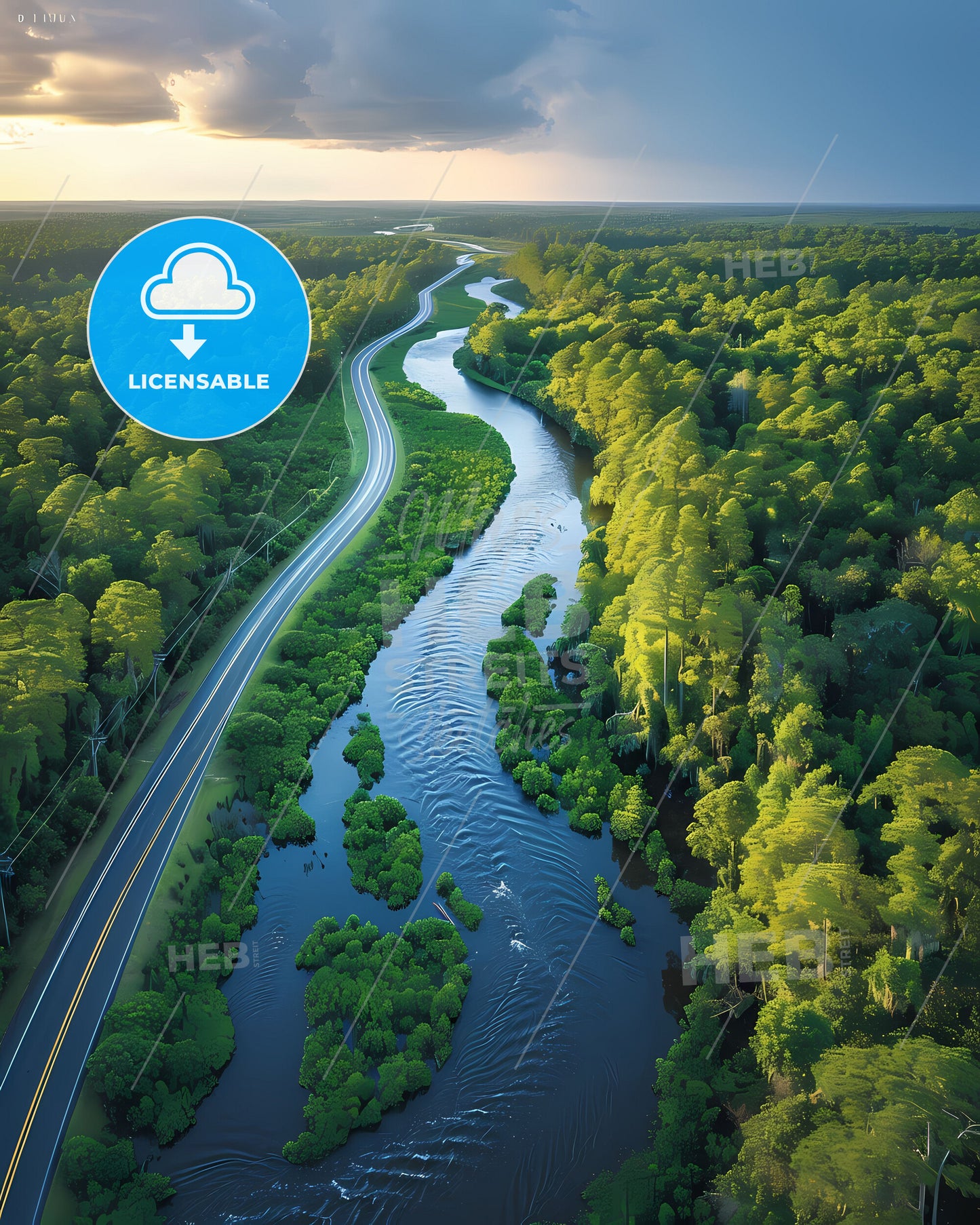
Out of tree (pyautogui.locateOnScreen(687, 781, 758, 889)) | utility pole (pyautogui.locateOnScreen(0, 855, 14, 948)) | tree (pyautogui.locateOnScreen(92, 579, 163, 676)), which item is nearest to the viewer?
utility pole (pyautogui.locateOnScreen(0, 855, 14, 948))

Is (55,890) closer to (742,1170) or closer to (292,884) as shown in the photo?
(292,884)

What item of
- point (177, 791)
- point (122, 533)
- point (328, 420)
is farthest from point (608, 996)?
point (328, 420)

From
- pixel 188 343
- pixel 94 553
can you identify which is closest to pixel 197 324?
pixel 188 343

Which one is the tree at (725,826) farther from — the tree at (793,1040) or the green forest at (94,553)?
the green forest at (94,553)

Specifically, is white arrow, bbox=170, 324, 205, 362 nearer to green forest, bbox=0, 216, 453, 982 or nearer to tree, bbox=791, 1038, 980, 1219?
green forest, bbox=0, 216, 453, 982

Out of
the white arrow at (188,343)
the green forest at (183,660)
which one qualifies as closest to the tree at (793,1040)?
the green forest at (183,660)

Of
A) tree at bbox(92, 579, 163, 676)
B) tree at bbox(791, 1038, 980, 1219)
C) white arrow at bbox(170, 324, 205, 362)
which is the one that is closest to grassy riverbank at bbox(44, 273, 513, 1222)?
tree at bbox(92, 579, 163, 676)

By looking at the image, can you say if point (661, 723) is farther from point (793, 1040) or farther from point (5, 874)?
point (5, 874)
